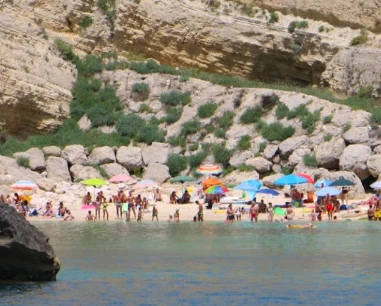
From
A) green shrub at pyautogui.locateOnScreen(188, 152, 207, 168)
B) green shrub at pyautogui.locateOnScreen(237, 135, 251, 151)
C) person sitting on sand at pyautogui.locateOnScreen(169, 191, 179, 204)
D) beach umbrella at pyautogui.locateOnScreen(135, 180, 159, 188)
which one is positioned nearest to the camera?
person sitting on sand at pyautogui.locateOnScreen(169, 191, 179, 204)

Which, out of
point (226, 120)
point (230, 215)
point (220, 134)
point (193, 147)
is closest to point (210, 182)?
point (230, 215)

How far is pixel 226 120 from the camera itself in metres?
44.9

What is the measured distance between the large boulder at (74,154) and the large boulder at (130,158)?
4.37 feet

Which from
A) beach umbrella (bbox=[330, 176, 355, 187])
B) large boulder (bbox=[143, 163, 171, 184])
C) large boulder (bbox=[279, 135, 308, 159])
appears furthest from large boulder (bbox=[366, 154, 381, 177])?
large boulder (bbox=[143, 163, 171, 184])

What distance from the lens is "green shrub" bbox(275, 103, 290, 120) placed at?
4431 centimetres

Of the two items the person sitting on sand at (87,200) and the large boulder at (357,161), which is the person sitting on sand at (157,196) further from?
the large boulder at (357,161)

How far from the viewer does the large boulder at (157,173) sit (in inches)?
1649

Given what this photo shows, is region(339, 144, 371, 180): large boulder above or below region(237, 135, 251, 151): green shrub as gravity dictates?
below

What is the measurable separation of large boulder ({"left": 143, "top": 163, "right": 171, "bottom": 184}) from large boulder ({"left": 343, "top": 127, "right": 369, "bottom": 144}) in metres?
6.71

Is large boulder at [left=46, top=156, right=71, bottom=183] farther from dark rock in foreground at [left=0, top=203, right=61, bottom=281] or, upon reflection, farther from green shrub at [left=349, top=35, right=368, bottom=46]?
dark rock in foreground at [left=0, top=203, right=61, bottom=281]

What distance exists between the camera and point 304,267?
77.5 feet

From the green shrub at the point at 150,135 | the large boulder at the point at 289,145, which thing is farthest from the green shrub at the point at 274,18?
the large boulder at the point at 289,145

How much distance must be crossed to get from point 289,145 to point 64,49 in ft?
37.2

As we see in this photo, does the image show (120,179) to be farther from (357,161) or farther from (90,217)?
(357,161)
